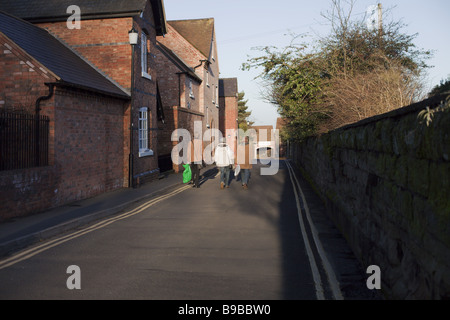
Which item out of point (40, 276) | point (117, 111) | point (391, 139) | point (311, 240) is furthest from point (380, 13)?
point (40, 276)

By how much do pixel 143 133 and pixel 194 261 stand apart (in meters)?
12.9

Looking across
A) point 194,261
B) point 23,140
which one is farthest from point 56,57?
point 194,261

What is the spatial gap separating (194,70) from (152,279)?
2867 centimetres

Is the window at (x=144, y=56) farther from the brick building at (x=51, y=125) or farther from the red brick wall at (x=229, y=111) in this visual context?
the red brick wall at (x=229, y=111)

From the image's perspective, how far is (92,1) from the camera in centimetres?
1711

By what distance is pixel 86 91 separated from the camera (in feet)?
41.7

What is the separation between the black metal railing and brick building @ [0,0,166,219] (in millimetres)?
278

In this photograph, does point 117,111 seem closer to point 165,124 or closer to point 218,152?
point 218,152

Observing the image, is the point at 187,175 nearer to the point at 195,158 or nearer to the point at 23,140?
the point at 195,158

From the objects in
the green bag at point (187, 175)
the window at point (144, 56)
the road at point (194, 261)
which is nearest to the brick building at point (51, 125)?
the road at point (194, 261)

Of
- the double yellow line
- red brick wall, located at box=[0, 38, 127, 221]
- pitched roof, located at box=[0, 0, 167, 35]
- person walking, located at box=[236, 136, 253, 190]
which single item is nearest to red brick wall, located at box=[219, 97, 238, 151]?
pitched roof, located at box=[0, 0, 167, 35]

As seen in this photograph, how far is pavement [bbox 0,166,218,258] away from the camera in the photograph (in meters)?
7.02

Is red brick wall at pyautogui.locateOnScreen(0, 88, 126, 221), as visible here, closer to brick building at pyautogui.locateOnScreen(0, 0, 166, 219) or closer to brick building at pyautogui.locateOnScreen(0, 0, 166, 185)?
brick building at pyautogui.locateOnScreen(0, 0, 166, 219)

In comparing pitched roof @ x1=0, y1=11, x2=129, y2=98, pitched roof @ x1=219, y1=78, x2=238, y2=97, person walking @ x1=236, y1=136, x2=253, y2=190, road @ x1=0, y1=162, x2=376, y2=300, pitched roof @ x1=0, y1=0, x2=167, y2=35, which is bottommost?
road @ x1=0, y1=162, x2=376, y2=300
